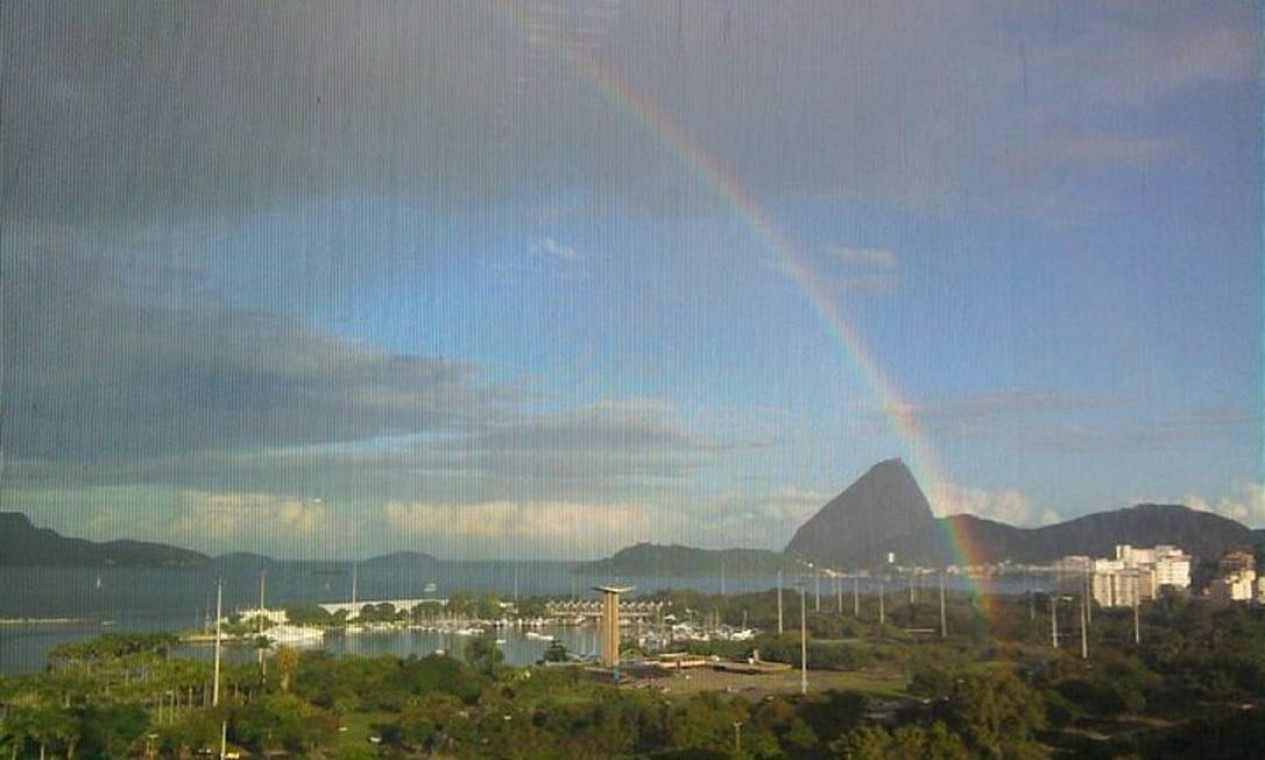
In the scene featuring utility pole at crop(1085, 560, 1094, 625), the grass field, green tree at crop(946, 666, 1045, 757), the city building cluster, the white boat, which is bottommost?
the grass field

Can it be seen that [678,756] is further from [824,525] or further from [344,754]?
[824,525]

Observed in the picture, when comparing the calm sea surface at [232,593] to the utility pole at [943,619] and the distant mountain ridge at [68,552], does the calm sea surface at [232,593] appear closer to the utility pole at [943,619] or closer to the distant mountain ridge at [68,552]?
the distant mountain ridge at [68,552]

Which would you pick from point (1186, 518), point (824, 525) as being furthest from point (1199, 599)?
point (824, 525)

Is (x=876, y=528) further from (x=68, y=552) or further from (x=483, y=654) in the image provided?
(x=68, y=552)


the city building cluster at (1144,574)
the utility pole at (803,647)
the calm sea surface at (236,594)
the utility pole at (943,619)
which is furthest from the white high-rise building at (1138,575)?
the calm sea surface at (236,594)

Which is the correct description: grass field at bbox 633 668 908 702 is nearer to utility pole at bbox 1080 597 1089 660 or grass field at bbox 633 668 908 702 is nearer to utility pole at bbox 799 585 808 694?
utility pole at bbox 799 585 808 694

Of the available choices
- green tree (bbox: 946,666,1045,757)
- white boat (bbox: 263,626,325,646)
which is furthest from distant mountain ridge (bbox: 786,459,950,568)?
→ white boat (bbox: 263,626,325,646)
